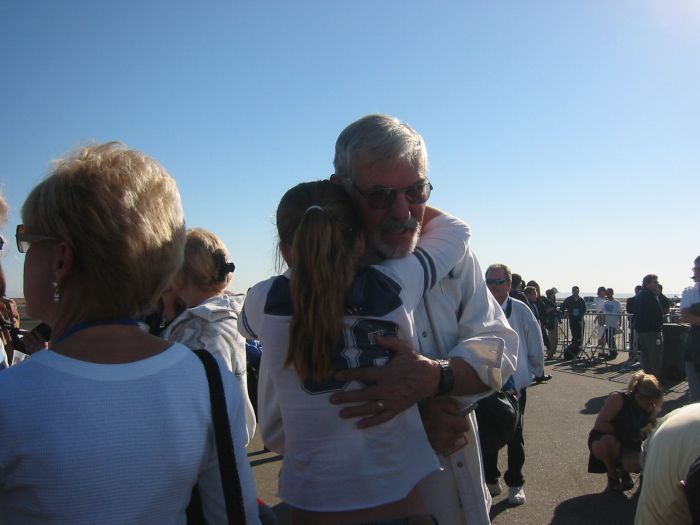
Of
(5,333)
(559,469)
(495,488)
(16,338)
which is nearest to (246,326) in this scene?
(5,333)

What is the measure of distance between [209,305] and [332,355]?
160 centimetres

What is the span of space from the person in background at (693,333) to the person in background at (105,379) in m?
7.01

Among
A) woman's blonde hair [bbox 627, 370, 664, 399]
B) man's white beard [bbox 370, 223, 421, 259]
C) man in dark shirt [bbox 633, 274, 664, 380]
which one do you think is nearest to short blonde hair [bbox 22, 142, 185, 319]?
man's white beard [bbox 370, 223, 421, 259]

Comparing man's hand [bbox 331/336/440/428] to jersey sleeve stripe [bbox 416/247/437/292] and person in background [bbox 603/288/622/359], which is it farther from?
person in background [bbox 603/288/622/359]

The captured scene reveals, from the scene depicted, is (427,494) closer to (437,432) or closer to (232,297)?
(437,432)

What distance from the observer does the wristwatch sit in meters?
1.55

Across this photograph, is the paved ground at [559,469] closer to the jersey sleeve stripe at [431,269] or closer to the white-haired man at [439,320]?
the white-haired man at [439,320]

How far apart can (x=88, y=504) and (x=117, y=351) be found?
0.31 meters

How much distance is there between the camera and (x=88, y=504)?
3.38ft

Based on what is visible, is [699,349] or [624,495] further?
[699,349]

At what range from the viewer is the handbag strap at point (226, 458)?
121 centimetres

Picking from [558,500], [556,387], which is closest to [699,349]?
[558,500]

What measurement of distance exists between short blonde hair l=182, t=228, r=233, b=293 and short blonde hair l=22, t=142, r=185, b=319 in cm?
177

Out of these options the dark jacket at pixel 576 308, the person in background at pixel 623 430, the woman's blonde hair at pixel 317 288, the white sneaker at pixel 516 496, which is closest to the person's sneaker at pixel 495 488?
the white sneaker at pixel 516 496
